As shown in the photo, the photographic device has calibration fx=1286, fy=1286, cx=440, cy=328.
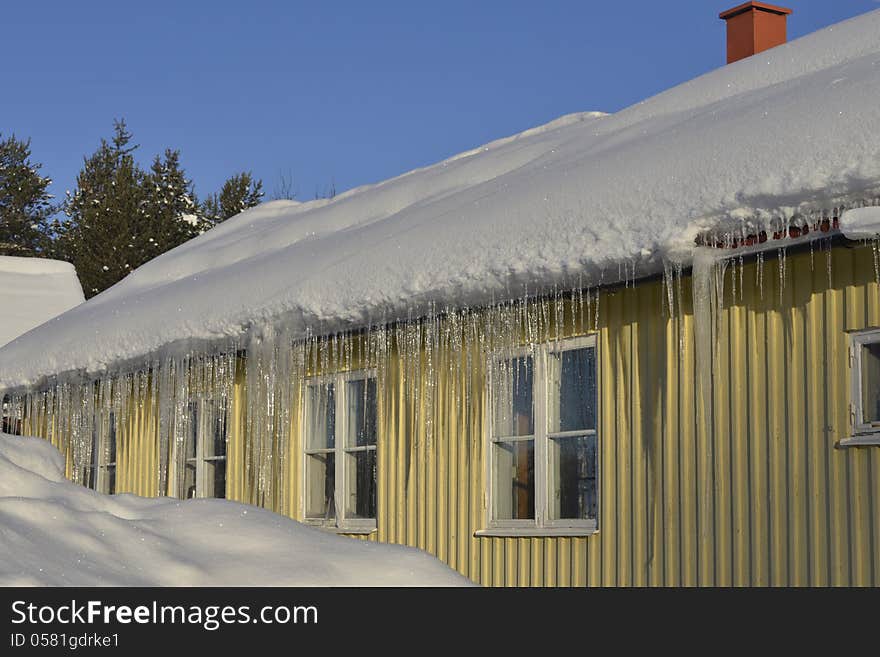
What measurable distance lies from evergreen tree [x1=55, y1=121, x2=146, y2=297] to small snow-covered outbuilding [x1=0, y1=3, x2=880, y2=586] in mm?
26533

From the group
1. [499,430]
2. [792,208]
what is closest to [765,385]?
[792,208]

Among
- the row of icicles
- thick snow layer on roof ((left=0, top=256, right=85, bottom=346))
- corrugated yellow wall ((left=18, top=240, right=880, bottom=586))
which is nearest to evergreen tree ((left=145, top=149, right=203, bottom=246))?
thick snow layer on roof ((left=0, top=256, right=85, bottom=346))

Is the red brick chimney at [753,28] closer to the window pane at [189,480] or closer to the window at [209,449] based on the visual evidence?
the window at [209,449]

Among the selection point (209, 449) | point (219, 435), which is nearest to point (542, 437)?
point (219, 435)

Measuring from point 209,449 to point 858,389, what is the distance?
6.74m

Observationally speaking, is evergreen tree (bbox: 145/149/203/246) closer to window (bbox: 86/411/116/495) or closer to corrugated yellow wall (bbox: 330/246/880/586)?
window (bbox: 86/411/116/495)

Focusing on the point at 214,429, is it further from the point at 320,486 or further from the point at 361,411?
the point at 361,411

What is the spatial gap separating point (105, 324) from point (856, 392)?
7158mm

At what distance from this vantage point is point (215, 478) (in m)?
11.2

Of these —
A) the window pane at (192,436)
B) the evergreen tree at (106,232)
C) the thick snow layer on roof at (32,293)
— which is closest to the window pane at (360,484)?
the window pane at (192,436)

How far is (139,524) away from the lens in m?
Result: 3.22

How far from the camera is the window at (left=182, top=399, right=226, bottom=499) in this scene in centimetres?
1094
